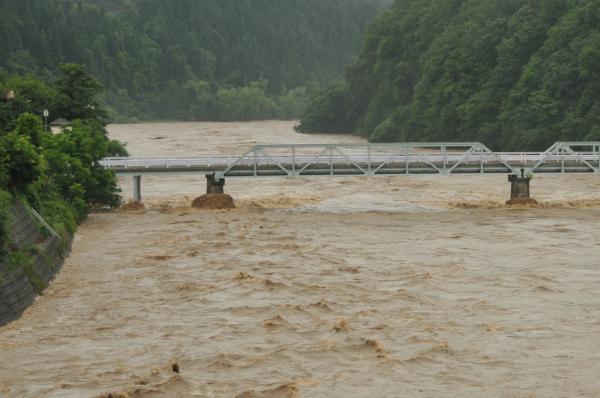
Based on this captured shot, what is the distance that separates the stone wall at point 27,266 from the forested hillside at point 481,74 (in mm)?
56359

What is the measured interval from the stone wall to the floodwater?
592mm

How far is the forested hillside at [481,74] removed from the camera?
9406 cm

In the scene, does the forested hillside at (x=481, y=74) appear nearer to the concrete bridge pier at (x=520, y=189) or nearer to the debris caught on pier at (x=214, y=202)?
the concrete bridge pier at (x=520, y=189)

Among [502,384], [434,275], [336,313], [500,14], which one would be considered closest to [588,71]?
[500,14]

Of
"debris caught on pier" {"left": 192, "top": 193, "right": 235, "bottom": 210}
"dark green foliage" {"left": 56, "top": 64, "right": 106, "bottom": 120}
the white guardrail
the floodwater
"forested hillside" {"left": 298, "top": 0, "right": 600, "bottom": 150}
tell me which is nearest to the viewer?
the floodwater

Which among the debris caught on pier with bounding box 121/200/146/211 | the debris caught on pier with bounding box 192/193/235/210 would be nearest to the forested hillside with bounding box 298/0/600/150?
the debris caught on pier with bounding box 192/193/235/210

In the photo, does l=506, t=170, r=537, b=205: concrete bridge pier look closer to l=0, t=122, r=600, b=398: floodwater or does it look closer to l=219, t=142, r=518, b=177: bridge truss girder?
l=219, t=142, r=518, b=177: bridge truss girder

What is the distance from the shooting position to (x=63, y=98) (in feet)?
251

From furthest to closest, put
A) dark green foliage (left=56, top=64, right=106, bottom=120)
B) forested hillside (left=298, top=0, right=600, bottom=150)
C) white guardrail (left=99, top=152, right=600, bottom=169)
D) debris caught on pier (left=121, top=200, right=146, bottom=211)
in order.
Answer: forested hillside (left=298, top=0, right=600, bottom=150) < dark green foliage (left=56, top=64, right=106, bottom=120) < white guardrail (left=99, top=152, right=600, bottom=169) < debris caught on pier (left=121, top=200, right=146, bottom=211)

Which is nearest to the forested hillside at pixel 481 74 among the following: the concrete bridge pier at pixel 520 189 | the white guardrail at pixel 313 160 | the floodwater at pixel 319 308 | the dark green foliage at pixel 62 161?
the white guardrail at pixel 313 160

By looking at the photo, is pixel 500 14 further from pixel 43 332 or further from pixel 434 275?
pixel 43 332

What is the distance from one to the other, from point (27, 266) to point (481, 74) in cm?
8019

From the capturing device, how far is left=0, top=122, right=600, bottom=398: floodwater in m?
27.3

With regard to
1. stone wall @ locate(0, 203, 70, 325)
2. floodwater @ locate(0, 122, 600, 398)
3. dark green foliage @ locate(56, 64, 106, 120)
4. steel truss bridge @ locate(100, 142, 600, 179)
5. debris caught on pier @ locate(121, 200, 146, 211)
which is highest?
dark green foliage @ locate(56, 64, 106, 120)
